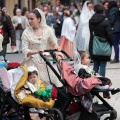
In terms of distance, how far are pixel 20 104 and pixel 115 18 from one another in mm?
8818

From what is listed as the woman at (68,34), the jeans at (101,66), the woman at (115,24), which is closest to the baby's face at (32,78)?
the jeans at (101,66)

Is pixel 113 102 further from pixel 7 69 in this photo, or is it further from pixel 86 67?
pixel 7 69

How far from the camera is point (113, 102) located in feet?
33.1

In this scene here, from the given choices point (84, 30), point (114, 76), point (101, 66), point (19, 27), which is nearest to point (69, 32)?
point (84, 30)

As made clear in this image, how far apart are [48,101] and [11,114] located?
23.9 inches

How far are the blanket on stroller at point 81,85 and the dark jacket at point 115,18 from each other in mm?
8295

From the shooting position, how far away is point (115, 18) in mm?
16031

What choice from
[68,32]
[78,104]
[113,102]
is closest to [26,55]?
[78,104]

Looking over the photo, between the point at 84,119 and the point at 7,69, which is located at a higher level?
the point at 7,69

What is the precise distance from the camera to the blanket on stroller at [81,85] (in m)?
7.46

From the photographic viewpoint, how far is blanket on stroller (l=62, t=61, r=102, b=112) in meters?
7.46

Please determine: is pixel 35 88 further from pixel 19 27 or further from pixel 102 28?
pixel 19 27

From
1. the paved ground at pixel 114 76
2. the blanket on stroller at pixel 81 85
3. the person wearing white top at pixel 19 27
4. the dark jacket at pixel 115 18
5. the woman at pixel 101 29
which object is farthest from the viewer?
the person wearing white top at pixel 19 27

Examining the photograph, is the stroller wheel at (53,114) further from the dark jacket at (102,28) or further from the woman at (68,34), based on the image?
the woman at (68,34)
